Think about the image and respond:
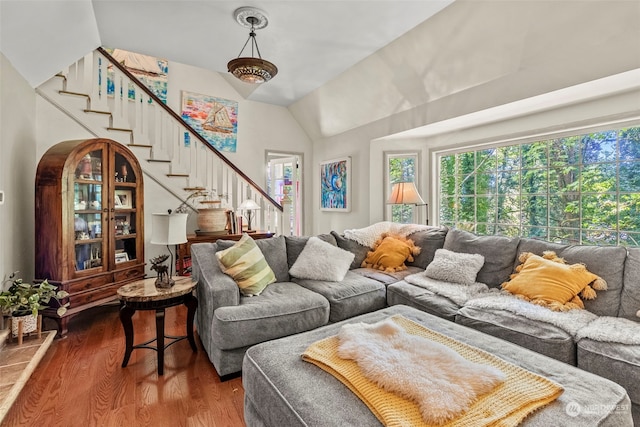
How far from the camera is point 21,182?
2766 millimetres

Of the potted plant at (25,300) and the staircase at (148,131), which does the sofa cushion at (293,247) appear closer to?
the staircase at (148,131)

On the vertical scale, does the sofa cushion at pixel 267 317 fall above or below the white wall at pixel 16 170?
below

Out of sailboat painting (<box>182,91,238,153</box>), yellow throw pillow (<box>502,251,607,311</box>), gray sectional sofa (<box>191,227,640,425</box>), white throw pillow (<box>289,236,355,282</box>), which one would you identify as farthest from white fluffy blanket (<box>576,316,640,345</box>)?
sailboat painting (<box>182,91,238,153</box>)

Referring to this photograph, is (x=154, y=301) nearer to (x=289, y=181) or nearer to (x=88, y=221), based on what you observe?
(x=88, y=221)

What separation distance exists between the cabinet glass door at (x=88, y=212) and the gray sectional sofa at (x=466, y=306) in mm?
1170

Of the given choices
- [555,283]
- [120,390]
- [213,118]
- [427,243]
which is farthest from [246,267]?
[213,118]

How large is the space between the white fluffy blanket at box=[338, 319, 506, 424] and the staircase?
342 cm

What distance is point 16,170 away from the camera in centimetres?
265

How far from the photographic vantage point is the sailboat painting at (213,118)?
15.4 feet

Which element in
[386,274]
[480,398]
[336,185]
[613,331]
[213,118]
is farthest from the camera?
[336,185]

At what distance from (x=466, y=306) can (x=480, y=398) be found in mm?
1212

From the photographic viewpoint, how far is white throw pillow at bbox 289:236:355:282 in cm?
275

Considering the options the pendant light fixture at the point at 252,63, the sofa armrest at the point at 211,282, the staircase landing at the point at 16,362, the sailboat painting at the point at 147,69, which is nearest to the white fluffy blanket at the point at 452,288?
the sofa armrest at the point at 211,282

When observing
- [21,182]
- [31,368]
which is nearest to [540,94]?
[31,368]
